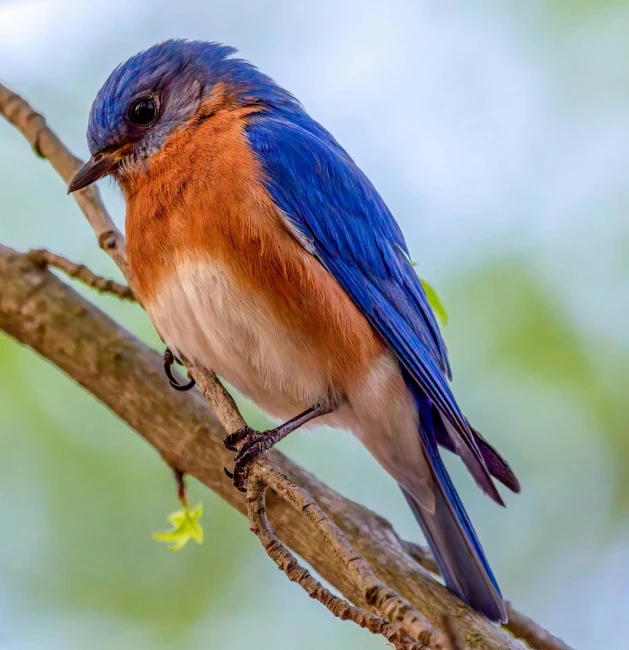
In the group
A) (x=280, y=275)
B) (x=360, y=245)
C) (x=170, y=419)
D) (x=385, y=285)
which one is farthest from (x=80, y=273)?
(x=385, y=285)

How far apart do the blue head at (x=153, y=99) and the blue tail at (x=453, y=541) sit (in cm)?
168

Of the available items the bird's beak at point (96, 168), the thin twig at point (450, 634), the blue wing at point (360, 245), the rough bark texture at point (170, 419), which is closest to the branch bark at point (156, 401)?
the rough bark texture at point (170, 419)

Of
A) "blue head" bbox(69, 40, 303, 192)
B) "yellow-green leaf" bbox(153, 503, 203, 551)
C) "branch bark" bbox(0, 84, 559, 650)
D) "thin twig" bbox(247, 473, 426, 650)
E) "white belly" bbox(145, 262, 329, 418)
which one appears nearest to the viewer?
"thin twig" bbox(247, 473, 426, 650)

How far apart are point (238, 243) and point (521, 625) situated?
1.90 m

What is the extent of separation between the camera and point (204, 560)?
20.7ft

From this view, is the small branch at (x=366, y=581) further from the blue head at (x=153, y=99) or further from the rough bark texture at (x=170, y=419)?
the blue head at (x=153, y=99)

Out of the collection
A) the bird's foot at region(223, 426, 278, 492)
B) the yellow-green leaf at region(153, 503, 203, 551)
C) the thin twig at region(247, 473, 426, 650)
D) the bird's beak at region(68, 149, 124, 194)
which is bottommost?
the thin twig at region(247, 473, 426, 650)

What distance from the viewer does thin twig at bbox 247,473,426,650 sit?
213 cm

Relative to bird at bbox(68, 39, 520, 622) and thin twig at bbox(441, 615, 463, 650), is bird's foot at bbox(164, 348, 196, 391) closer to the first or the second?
bird at bbox(68, 39, 520, 622)

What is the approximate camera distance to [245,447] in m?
3.37

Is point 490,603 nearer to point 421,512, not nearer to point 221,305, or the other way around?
point 421,512

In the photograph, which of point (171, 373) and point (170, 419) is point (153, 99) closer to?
point (171, 373)

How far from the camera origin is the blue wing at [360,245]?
12.6 feet

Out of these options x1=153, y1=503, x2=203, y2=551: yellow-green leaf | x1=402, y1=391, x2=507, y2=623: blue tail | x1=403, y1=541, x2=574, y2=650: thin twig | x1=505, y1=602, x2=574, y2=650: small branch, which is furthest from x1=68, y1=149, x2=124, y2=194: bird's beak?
x1=505, y1=602, x2=574, y2=650: small branch
